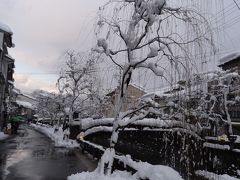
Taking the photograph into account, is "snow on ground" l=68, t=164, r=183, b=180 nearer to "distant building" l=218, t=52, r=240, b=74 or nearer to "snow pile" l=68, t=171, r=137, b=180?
"snow pile" l=68, t=171, r=137, b=180

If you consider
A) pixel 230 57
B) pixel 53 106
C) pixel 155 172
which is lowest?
pixel 155 172

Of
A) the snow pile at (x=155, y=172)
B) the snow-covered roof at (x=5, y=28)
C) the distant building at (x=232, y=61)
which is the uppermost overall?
the snow-covered roof at (x=5, y=28)

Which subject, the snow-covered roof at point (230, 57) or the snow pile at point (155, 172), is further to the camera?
the snow-covered roof at point (230, 57)

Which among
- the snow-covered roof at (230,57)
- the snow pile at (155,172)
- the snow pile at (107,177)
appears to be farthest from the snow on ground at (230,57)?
the snow pile at (155,172)

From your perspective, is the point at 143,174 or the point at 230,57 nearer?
the point at 143,174

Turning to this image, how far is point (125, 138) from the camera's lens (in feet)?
45.7

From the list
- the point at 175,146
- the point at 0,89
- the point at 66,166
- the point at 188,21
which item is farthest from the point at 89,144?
the point at 0,89

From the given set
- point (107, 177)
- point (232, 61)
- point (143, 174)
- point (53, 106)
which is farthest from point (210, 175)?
point (53, 106)

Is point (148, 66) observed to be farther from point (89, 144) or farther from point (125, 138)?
point (89, 144)

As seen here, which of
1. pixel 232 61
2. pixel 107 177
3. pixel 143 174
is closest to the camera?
pixel 143 174

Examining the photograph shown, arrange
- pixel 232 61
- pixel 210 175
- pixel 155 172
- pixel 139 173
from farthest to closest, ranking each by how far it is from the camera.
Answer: pixel 232 61
pixel 210 175
pixel 139 173
pixel 155 172

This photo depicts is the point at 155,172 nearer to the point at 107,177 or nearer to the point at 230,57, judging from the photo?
the point at 107,177

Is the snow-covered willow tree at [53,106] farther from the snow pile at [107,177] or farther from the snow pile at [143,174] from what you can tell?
the snow pile at [143,174]

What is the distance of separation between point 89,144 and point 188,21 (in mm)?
13200
